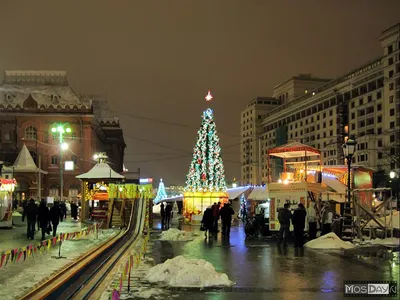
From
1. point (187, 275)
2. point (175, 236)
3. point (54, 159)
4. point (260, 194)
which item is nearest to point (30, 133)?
point (54, 159)

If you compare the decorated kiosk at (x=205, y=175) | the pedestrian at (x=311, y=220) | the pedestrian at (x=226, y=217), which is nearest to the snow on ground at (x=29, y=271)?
the pedestrian at (x=226, y=217)

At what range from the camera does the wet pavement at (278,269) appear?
9961 mm

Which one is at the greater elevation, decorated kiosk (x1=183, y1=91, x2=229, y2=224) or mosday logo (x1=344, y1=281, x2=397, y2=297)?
decorated kiosk (x1=183, y1=91, x2=229, y2=224)

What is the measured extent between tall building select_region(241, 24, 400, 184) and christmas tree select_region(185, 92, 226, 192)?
28.4 meters

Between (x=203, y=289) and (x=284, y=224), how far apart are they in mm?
10900

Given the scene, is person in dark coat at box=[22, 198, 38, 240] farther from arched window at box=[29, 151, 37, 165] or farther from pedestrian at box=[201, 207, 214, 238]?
arched window at box=[29, 151, 37, 165]

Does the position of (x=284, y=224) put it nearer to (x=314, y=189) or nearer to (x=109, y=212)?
(x=314, y=189)

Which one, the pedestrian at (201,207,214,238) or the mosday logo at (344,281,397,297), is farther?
the pedestrian at (201,207,214,238)

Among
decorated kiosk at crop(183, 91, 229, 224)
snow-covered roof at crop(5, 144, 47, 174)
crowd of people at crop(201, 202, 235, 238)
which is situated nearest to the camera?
crowd of people at crop(201, 202, 235, 238)

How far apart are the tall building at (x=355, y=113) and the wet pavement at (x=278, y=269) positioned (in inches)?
1944

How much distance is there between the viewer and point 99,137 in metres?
97.6

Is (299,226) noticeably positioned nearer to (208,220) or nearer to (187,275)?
(208,220)

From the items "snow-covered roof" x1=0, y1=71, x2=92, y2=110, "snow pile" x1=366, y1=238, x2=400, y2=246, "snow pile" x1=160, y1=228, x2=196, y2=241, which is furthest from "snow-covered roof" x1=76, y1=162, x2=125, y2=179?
"snow-covered roof" x1=0, y1=71, x2=92, y2=110

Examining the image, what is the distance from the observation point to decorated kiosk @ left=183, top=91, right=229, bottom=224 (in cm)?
4322
